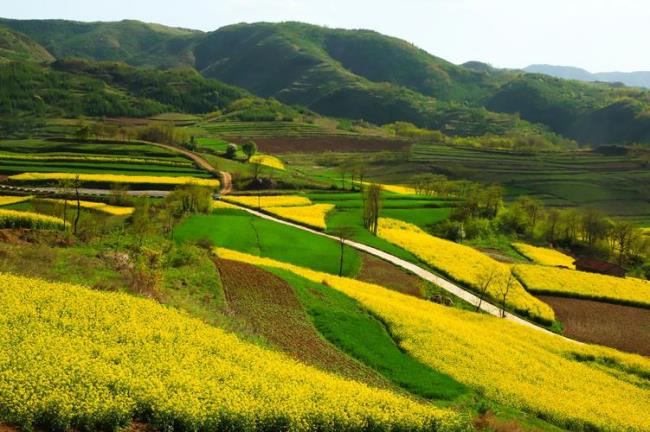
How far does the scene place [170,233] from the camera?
215 ft

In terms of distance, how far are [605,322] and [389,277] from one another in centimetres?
2457

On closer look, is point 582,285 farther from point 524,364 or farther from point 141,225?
point 141,225

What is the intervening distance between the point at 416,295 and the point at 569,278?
26.6 meters

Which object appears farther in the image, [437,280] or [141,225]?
[437,280]

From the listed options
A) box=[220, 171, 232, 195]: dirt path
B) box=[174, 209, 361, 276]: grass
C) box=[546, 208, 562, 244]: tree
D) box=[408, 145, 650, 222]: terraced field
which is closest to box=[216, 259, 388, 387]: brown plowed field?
box=[174, 209, 361, 276]: grass

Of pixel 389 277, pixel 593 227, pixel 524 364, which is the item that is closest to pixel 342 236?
pixel 389 277

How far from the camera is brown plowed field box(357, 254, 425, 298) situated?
60781 mm

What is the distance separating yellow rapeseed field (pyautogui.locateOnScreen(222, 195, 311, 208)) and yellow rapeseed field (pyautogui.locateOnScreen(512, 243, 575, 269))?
134ft

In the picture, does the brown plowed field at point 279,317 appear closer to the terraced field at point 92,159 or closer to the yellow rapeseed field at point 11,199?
the yellow rapeseed field at point 11,199

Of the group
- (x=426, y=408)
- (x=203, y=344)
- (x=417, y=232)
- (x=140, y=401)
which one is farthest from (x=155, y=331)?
(x=417, y=232)

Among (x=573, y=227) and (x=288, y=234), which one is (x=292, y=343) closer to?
(x=288, y=234)

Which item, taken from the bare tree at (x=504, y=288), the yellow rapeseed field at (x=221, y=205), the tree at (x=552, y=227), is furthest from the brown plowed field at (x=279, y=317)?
the tree at (x=552, y=227)

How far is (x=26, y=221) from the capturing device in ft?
181

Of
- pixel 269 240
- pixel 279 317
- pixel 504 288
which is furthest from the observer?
pixel 269 240
